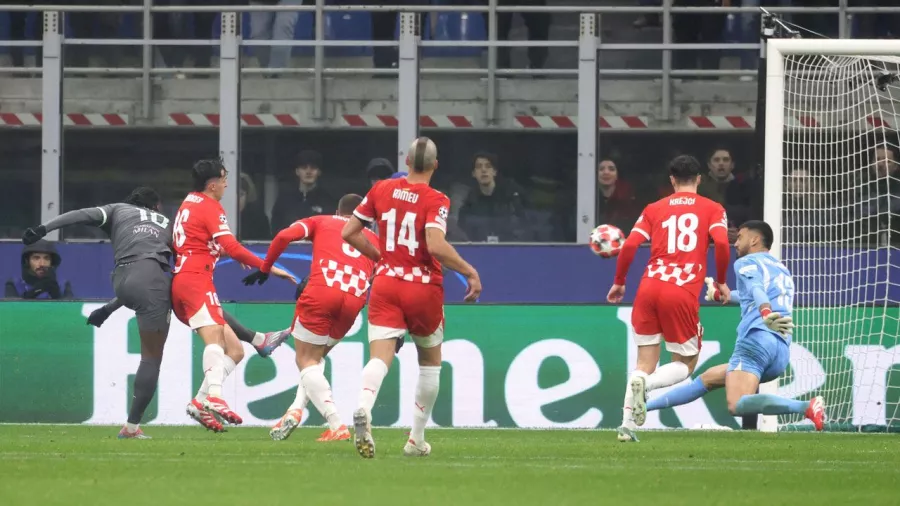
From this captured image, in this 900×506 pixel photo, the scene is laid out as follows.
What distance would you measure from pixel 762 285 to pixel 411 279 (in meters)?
3.57

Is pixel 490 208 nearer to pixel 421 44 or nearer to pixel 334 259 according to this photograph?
pixel 421 44

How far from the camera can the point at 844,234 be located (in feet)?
46.4

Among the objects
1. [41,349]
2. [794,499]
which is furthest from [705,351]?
[794,499]

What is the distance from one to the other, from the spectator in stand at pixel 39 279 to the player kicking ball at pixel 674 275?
6.07m

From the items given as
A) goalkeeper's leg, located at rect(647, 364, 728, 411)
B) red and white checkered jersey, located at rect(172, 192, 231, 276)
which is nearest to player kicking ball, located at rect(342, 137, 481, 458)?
red and white checkered jersey, located at rect(172, 192, 231, 276)

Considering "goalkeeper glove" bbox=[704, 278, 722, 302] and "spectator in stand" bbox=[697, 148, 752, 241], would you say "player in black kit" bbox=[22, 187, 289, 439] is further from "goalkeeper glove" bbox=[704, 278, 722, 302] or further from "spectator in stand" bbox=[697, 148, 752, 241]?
"spectator in stand" bbox=[697, 148, 752, 241]

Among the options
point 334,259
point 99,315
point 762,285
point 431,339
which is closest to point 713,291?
point 762,285

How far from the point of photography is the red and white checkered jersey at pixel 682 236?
36.1ft

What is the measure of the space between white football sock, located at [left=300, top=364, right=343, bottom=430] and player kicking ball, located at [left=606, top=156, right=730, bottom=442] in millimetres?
1906

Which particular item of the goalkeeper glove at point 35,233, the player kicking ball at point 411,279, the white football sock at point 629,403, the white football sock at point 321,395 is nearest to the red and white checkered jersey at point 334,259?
the white football sock at point 321,395

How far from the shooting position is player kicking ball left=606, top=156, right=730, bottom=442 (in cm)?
1091

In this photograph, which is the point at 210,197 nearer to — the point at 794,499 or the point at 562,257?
the point at 562,257

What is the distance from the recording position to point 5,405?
46.0 ft

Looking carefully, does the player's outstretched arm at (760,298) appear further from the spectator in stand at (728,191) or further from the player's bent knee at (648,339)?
the spectator in stand at (728,191)
